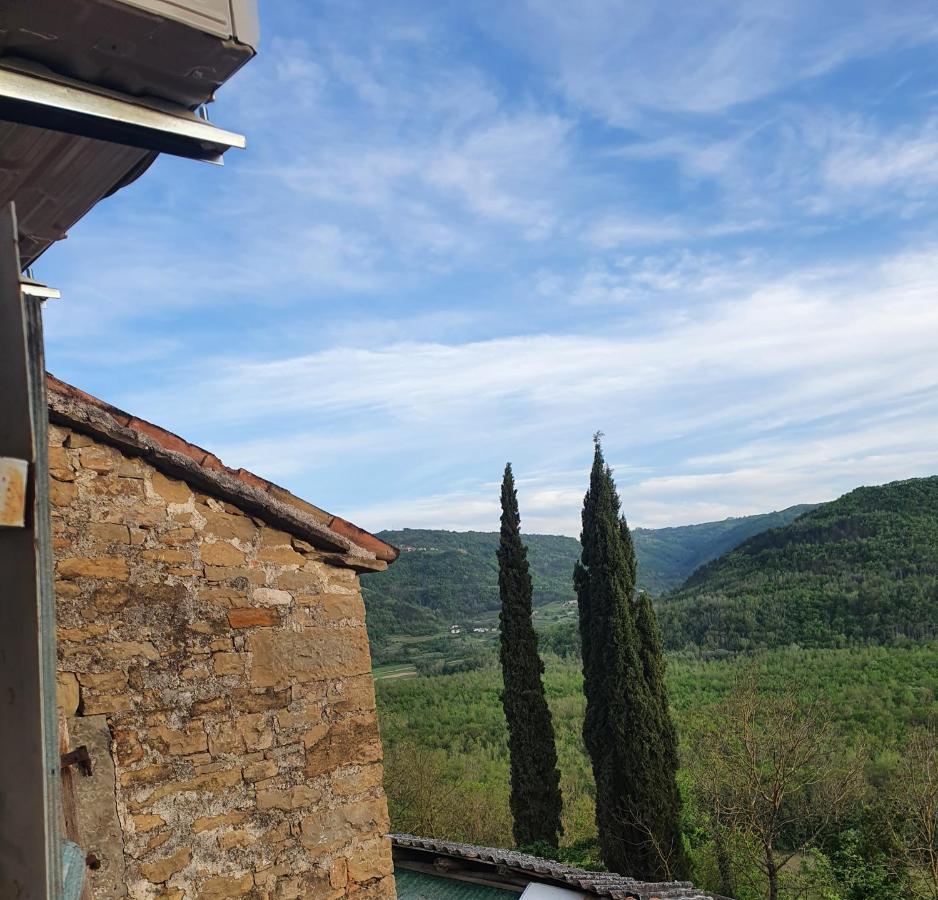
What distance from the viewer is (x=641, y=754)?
14.1m

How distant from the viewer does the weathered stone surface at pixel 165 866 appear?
324cm

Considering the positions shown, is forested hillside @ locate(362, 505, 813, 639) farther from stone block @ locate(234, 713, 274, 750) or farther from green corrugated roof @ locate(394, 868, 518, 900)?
stone block @ locate(234, 713, 274, 750)

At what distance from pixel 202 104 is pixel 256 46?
15cm

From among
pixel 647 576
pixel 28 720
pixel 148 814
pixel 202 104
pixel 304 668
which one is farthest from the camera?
pixel 647 576

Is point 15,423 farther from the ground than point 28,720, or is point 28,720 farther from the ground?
point 15,423

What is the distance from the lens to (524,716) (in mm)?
16453

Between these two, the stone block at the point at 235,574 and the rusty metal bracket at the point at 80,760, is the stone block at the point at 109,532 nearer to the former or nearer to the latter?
the stone block at the point at 235,574

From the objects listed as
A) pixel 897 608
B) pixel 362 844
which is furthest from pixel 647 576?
pixel 362 844

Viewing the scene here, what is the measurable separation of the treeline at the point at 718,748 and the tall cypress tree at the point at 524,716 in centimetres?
87

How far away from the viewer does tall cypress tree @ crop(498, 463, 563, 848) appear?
16.0m

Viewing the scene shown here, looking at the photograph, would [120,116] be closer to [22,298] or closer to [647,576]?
[22,298]

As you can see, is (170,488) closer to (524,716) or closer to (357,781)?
(357,781)

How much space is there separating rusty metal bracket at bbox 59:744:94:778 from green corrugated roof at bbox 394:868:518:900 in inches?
253

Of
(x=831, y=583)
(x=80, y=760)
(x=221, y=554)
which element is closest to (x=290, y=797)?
(x=80, y=760)
